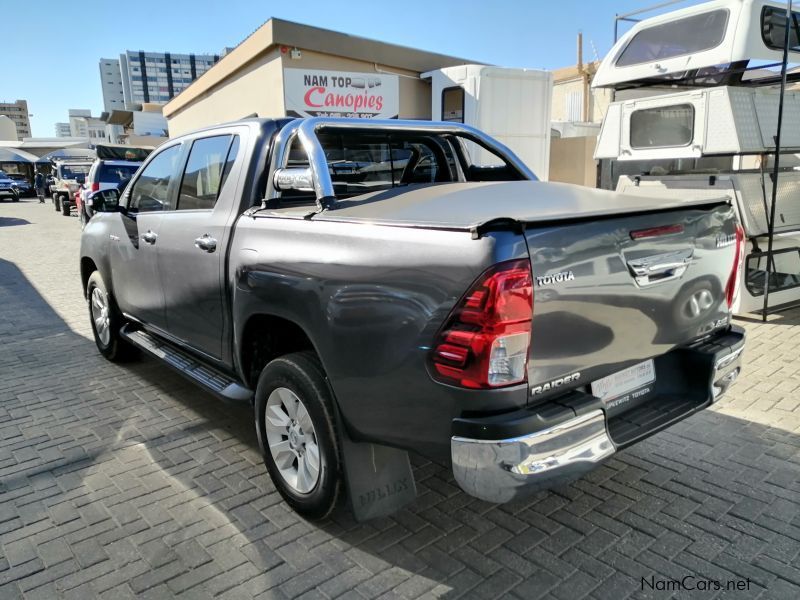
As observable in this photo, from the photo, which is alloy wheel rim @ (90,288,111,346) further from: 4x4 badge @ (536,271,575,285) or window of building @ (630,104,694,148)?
window of building @ (630,104,694,148)

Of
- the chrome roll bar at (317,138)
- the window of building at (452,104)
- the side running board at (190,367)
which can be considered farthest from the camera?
the window of building at (452,104)

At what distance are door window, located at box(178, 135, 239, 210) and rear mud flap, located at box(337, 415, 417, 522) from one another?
177 cm

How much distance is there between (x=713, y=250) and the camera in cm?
282

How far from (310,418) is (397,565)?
747 mm

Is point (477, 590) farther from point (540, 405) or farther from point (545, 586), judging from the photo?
point (540, 405)

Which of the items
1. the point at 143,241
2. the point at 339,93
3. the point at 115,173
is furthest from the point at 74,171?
the point at 143,241

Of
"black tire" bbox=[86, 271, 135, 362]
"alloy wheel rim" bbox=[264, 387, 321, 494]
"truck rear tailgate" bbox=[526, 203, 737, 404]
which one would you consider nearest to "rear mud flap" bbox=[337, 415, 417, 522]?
"alloy wheel rim" bbox=[264, 387, 321, 494]

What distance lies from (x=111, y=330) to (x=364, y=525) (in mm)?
3374

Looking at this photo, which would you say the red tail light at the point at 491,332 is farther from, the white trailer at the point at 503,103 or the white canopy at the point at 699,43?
the white trailer at the point at 503,103

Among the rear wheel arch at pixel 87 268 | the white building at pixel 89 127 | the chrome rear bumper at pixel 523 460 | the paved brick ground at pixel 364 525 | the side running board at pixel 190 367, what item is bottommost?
the paved brick ground at pixel 364 525

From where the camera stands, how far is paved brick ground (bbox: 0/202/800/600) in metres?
2.54

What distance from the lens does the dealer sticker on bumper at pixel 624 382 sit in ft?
8.27

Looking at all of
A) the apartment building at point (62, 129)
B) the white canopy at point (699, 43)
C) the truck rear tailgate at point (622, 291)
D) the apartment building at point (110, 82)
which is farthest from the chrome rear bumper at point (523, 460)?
the apartment building at point (62, 129)

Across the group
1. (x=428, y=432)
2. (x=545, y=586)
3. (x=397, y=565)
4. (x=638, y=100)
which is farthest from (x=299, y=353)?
(x=638, y=100)
